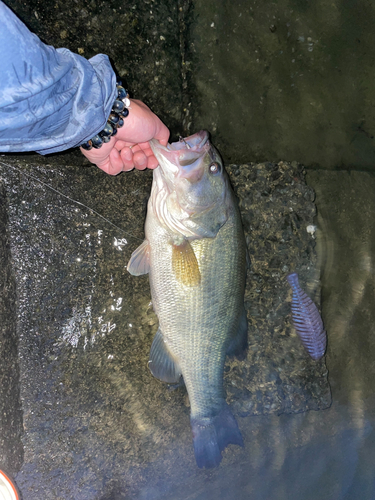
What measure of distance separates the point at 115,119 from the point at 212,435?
2166mm

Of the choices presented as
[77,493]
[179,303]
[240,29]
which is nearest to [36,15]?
[240,29]

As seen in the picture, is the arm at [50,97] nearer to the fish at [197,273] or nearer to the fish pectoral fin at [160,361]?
the fish at [197,273]

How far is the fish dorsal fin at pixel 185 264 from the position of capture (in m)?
2.12

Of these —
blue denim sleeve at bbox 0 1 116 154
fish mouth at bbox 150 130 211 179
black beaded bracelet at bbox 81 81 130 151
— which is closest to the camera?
blue denim sleeve at bbox 0 1 116 154

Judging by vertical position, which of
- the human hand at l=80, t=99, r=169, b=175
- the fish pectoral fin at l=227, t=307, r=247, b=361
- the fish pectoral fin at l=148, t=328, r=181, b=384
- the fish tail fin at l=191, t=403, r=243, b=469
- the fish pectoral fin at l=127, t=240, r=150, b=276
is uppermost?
the human hand at l=80, t=99, r=169, b=175

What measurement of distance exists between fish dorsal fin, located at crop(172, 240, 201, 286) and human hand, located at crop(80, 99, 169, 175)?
1.90 ft

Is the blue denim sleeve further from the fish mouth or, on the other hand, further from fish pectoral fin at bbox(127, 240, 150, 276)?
fish pectoral fin at bbox(127, 240, 150, 276)

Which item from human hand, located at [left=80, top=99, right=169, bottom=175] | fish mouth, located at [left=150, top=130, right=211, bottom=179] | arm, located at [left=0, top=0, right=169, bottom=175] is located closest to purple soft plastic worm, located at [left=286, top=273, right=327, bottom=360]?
fish mouth, located at [left=150, top=130, right=211, bottom=179]

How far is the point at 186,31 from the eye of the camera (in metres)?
2.48

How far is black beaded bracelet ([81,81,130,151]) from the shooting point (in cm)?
186

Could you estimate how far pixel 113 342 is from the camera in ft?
8.07

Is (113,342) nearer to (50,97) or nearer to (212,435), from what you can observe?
(212,435)

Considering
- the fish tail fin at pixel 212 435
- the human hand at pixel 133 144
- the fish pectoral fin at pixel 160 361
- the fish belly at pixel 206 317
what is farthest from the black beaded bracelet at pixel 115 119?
the fish tail fin at pixel 212 435

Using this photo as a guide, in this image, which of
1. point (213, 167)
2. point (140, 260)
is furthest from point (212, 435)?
point (213, 167)
